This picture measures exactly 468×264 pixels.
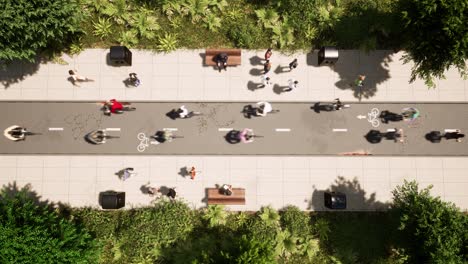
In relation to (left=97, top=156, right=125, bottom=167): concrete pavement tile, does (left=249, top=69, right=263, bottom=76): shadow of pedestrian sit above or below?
above

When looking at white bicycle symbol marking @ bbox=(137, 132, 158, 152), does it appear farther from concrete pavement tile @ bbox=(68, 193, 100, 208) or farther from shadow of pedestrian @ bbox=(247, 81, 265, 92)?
shadow of pedestrian @ bbox=(247, 81, 265, 92)

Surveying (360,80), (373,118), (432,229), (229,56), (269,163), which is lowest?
(432,229)

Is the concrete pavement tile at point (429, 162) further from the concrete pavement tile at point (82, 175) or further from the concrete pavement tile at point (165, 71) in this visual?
the concrete pavement tile at point (82, 175)

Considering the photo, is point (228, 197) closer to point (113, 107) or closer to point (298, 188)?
point (298, 188)

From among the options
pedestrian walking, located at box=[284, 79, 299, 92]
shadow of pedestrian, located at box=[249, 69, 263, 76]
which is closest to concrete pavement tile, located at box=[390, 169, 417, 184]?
pedestrian walking, located at box=[284, 79, 299, 92]

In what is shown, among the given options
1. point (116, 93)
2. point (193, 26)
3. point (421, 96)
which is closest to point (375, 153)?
point (421, 96)

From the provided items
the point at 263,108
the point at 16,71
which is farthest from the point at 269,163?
the point at 16,71

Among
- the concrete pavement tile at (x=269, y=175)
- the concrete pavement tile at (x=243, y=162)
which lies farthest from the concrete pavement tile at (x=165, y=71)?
the concrete pavement tile at (x=269, y=175)
